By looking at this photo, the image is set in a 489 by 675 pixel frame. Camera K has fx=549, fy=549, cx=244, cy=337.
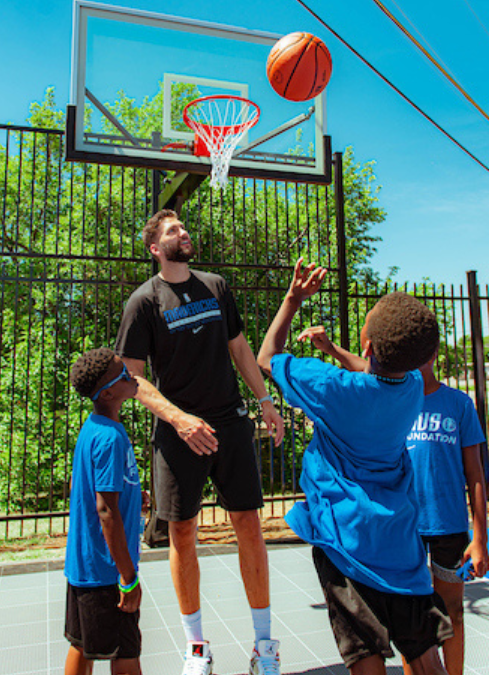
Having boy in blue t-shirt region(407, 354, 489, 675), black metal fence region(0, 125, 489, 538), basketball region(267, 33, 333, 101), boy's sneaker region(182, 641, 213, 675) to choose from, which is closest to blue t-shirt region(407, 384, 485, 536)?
boy in blue t-shirt region(407, 354, 489, 675)

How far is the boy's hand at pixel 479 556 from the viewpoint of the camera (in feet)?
7.45

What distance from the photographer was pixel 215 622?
3420 millimetres

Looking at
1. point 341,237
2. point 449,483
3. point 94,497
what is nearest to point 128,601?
point 94,497

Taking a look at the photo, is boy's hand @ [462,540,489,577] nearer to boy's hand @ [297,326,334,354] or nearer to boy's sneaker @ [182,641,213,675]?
boy's hand @ [297,326,334,354]

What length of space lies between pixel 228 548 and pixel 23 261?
9.21 meters

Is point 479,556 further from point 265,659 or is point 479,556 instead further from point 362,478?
point 265,659

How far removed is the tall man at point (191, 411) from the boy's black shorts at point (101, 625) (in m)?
0.70

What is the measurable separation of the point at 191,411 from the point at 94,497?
903 millimetres

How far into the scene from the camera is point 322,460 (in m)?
1.97

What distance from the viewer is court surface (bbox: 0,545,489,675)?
9.46ft

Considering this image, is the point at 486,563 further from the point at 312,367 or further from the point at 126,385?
the point at 126,385

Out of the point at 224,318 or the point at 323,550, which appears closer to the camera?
the point at 323,550

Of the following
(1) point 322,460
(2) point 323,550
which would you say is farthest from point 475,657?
(1) point 322,460

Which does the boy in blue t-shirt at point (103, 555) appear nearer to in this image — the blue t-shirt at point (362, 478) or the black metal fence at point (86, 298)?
the blue t-shirt at point (362, 478)
